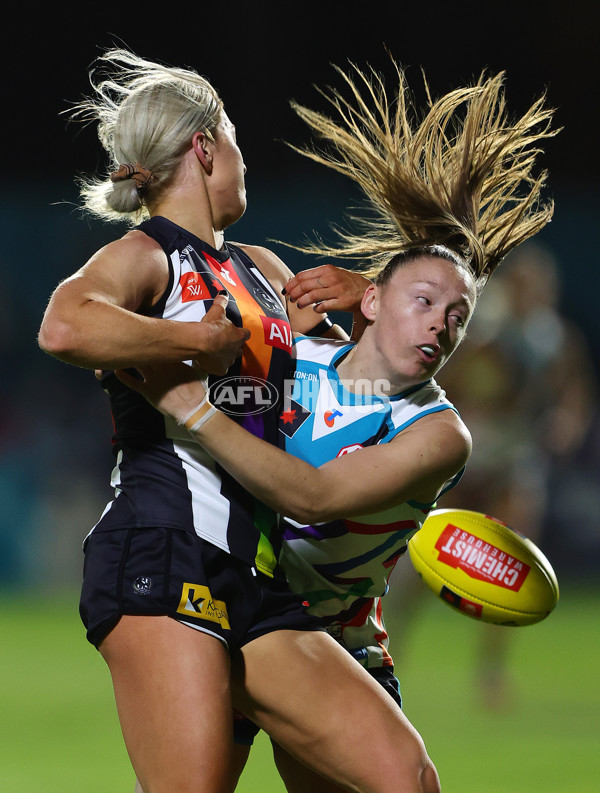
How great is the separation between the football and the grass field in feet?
3.61

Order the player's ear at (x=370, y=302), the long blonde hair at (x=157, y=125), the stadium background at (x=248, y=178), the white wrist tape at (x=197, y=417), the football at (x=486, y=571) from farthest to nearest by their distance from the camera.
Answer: the stadium background at (x=248, y=178) < the football at (x=486, y=571) < the player's ear at (x=370, y=302) < the long blonde hair at (x=157, y=125) < the white wrist tape at (x=197, y=417)

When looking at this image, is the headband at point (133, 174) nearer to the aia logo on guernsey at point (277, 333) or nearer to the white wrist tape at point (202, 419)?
the aia logo on guernsey at point (277, 333)

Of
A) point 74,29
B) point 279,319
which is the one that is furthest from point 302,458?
point 74,29

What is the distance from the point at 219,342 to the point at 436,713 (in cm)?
325

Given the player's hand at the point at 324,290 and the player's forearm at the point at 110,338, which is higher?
the player's forearm at the point at 110,338

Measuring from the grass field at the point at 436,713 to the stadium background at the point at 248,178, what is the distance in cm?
12

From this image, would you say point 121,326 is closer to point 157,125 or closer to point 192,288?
point 192,288

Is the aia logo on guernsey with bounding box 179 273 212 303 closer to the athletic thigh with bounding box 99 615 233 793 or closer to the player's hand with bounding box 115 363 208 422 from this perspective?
the player's hand with bounding box 115 363 208 422

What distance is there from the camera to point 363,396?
8.05 ft

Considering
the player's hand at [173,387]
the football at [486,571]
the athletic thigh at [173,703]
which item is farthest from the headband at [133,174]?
the football at [486,571]

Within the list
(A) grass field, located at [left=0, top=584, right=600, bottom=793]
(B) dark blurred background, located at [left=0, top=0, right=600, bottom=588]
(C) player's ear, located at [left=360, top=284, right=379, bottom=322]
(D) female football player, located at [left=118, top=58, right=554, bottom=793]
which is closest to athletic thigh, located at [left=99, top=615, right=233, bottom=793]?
(D) female football player, located at [left=118, top=58, right=554, bottom=793]

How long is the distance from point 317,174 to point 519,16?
3.08 m

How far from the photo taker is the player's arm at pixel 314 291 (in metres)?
2.61

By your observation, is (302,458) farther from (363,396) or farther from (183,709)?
(183,709)
